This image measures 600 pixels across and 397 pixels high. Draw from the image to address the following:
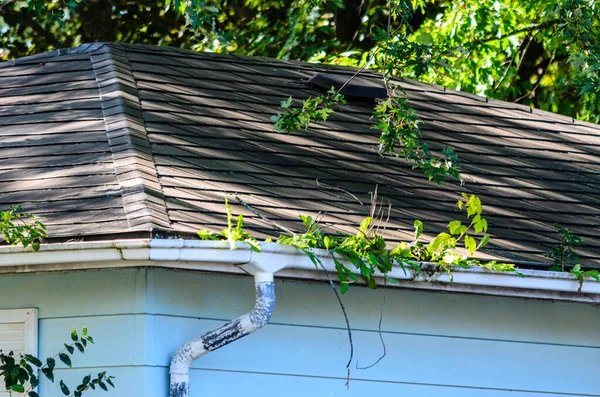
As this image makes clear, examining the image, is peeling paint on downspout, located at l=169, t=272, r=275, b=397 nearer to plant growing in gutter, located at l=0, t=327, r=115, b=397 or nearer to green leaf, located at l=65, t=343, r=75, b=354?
plant growing in gutter, located at l=0, t=327, r=115, b=397

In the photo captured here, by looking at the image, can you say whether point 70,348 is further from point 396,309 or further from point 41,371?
point 396,309

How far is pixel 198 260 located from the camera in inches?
192

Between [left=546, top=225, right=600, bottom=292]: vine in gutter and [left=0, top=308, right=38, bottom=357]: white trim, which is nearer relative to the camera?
[left=0, top=308, right=38, bottom=357]: white trim

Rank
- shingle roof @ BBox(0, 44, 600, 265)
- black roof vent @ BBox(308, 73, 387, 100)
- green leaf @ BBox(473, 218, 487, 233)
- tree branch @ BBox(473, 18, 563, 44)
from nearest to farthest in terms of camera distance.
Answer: shingle roof @ BBox(0, 44, 600, 265)
green leaf @ BBox(473, 218, 487, 233)
black roof vent @ BBox(308, 73, 387, 100)
tree branch @ BBox(473, 18, 563, 44)

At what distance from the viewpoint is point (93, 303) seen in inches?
204

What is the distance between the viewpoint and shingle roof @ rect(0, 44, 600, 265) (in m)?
5.53

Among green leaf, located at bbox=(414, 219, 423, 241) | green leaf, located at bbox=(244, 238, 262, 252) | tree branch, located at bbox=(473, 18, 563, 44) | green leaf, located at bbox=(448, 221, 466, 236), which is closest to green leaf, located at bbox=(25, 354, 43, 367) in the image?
green leaf, located at bbox=(244, 238, 262, 252)

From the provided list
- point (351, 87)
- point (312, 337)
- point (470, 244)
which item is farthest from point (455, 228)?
point (351, 87)

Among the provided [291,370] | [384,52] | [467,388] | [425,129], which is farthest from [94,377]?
[425,129]

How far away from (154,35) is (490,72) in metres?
6.26

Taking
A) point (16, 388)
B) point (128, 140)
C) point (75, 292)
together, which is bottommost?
point (16, 388)

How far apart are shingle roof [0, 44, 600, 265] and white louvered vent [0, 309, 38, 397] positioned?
0.53 metres

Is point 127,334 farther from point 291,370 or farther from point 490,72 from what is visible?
point 490,72

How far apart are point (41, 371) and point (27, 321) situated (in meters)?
0.32
